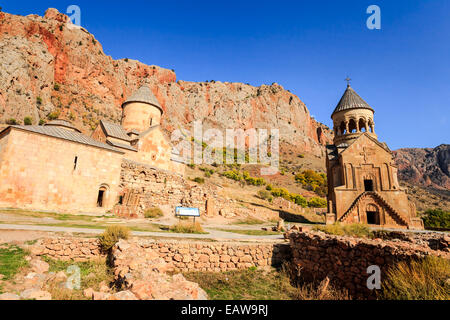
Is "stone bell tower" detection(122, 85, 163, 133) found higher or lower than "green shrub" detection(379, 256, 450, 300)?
higher

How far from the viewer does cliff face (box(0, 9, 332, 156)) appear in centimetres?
3700

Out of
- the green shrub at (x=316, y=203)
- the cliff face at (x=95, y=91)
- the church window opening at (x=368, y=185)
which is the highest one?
the cliff face at (x=95, y=91)

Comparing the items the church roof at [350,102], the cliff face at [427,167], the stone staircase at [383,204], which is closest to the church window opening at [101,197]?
the stone staircase at [383,204]

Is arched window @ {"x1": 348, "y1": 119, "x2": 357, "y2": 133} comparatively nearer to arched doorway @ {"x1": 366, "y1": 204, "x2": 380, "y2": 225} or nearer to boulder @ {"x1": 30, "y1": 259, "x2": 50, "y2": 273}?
arched doorway @ {"x1": 366, "y1": 204, "x2": 380, "y2": 225}

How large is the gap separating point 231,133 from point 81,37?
158ft

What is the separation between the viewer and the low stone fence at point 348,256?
5.06 meters

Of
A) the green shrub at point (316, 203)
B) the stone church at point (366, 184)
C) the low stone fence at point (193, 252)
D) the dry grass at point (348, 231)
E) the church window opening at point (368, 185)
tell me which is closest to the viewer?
the low stone fence at point (193, 252)

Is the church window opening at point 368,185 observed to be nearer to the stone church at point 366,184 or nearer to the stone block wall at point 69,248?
the stone church at point 366,184

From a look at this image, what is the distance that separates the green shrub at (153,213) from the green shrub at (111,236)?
645 centimetres

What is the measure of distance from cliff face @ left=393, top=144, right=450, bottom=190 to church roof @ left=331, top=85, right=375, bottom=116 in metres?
74.0

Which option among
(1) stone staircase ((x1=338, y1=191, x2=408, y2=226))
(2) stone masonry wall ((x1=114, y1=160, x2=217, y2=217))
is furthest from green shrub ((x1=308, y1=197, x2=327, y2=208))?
(2) stone masonry wall ((x1=114, y1=160, x2=217, y2=217))

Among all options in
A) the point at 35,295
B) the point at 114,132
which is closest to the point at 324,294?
the point at 35,295
